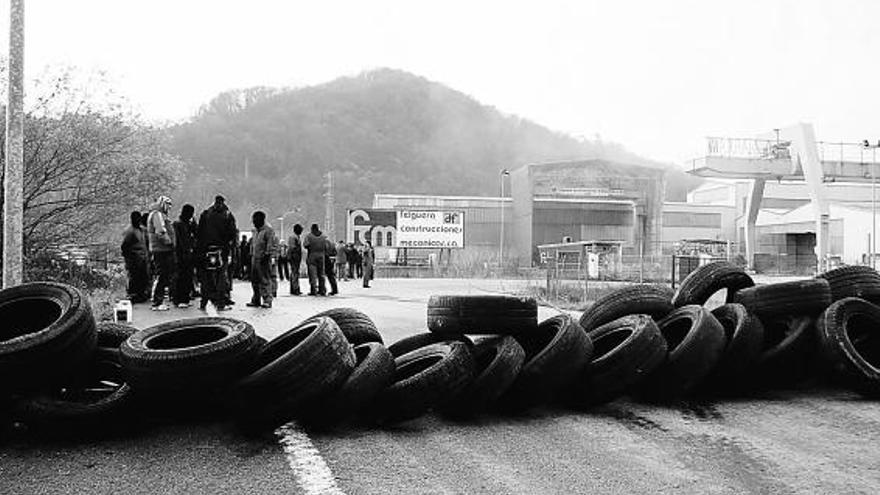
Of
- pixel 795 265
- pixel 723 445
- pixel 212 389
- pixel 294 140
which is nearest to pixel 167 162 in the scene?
pixel 212 389

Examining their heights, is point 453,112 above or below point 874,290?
above

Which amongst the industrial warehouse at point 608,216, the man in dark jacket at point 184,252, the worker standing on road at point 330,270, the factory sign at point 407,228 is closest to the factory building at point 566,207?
the industrial warehouse at point 608,216

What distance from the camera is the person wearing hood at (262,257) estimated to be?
1502 cm

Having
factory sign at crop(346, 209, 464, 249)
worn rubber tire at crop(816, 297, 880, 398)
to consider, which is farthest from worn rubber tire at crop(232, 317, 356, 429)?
factory sign at crop(346, 209, 464, 249)

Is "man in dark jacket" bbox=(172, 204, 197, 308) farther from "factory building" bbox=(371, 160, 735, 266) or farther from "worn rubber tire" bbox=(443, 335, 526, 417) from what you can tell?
"factory building" bbox=(371, 160, 735, 266)

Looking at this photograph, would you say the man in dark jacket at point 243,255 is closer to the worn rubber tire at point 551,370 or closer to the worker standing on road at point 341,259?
the worker standing on road at point 341,259

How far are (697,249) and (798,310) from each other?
4591 centimetres

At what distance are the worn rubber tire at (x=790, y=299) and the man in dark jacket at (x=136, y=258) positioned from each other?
441 inches

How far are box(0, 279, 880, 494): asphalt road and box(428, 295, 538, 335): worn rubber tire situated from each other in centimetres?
76

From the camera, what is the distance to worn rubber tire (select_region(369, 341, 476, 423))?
6086mm

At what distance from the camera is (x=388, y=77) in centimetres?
19700

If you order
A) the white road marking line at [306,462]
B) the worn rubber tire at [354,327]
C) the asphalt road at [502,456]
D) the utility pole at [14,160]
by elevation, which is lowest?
→ the asphalt road at [502,456]

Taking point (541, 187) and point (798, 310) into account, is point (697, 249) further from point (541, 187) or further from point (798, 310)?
point (798, 310)

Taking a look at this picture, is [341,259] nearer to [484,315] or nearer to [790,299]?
[790,299]
